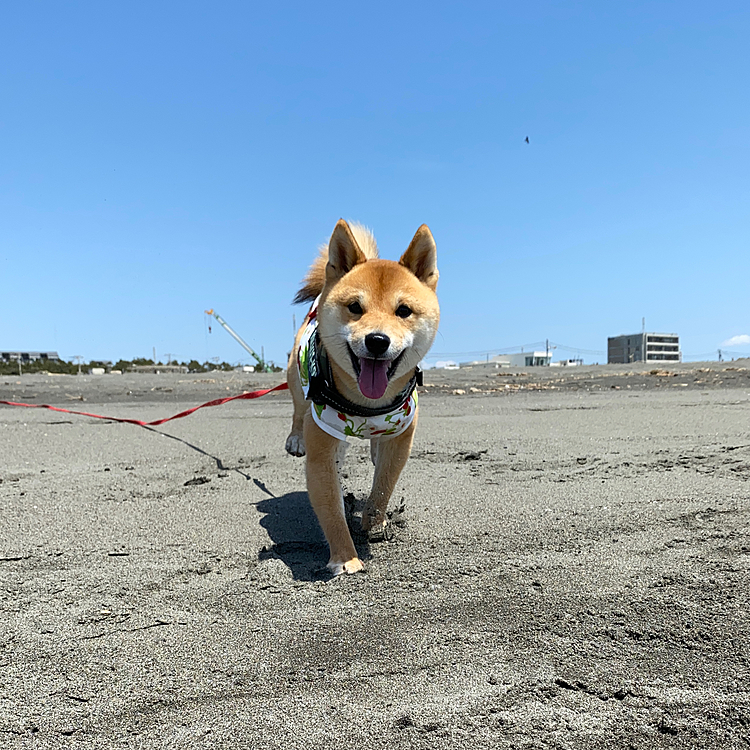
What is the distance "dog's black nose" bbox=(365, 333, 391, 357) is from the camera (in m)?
2.64

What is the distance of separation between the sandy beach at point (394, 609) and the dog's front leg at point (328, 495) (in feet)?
0.46

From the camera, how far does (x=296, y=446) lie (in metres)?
4.49

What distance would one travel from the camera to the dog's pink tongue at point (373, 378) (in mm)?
2771

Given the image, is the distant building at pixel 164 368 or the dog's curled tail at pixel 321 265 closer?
the dog's curled tail at pixel 321 265

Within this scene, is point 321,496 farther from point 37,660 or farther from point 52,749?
point 52,749

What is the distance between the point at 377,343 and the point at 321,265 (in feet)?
6.46

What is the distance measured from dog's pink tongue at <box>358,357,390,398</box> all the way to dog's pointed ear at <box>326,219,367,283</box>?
0.59m

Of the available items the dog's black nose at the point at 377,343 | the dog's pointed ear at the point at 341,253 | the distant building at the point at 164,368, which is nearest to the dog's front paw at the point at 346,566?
the dog's black nose at the point at 377,343

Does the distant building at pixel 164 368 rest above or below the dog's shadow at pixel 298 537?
A: above

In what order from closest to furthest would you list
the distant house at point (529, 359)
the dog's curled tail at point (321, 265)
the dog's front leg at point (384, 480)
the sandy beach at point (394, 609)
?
1. the sandy beach at point (394, 609)
2. the dog's front leg at point (384, 480)
3. the dog's curled tail at point (321, 265)
4. the distant house at point (529, 359)

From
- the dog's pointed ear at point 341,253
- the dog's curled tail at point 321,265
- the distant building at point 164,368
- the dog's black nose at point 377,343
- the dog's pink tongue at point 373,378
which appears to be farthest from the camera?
the distant building at point 164,368

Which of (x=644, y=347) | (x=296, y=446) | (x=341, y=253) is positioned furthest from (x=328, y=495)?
(x=644, y=347)

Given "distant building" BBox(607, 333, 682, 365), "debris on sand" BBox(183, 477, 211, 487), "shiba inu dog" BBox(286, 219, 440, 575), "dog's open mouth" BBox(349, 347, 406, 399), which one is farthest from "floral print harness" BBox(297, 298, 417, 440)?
"distant building" BBox(607, 333, 682, 365)

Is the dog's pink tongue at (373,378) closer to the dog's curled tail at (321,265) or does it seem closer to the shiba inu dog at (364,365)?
the shiba inu dog at (364,365)
